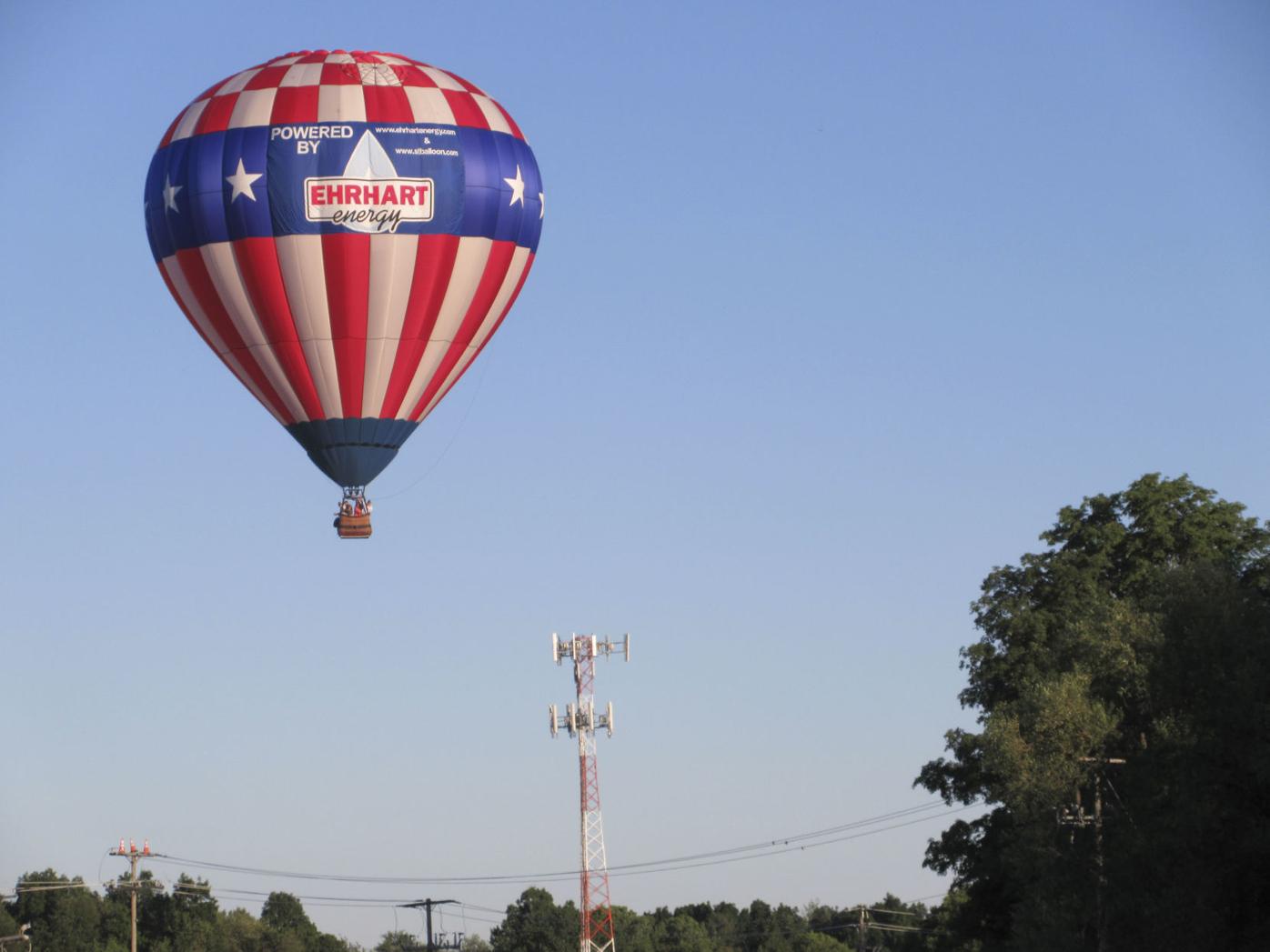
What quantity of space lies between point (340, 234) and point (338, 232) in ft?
0.21

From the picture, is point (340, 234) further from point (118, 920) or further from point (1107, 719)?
point (118, 920)

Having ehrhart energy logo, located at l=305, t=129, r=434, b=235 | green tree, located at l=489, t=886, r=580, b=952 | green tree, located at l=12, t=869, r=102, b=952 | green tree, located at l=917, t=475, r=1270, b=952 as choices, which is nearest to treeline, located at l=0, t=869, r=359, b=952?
green tree, located at l=12, t=869, r=102, b=952

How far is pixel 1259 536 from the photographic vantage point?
244 feet

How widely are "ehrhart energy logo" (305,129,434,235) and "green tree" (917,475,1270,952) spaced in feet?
63.9

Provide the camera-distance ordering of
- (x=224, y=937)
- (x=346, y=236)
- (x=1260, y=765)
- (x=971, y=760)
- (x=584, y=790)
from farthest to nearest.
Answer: (x=224, y=937) → (x=584, y=790) → (x=971, y=760) → (x=346, y=236) → (x=1260, y=765)

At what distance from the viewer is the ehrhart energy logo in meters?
57.2

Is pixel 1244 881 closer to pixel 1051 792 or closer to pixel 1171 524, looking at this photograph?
pixel 1051 792

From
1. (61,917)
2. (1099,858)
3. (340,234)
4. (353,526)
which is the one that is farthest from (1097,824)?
(61,917)

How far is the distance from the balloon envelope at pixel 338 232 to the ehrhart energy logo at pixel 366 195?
0.03 metres

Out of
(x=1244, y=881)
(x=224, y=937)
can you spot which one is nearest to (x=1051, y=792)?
(x=1244, y=881)

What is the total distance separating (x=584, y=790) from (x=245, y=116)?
140ft

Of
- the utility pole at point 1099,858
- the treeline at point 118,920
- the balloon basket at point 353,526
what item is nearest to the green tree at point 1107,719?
the utility pole at point 1099,858

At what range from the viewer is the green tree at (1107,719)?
5138cm

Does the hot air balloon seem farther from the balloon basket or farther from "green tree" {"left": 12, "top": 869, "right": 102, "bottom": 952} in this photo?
"green tree" {"left": 12, "top": 869, "right": 102, "bottom": 952}
